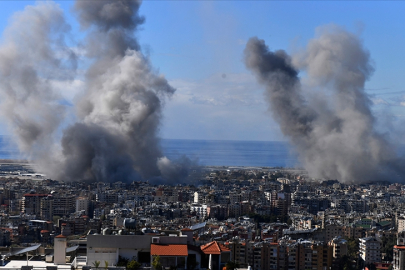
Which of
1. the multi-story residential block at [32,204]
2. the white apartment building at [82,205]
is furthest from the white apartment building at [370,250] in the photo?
the multi-story residential block at [32,204]

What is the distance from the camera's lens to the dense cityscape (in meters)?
9.70

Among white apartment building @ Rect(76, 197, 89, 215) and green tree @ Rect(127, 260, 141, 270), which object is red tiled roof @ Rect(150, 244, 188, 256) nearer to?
green tree @ Rect(127, 260, 141, 270)

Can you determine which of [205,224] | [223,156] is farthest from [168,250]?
[223,156]

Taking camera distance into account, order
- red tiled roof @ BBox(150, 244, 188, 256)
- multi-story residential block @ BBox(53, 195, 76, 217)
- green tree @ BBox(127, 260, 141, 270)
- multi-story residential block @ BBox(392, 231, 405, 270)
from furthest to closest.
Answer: multi-story residential block @ BBox(53, 195, 76, 217)
multi-story residential block @ BBox(392, 231, 405, 270)
red tiled roof @ BBox(150, 244, 188, 256)
green tree @ BBox(127, 260, 141, 270)

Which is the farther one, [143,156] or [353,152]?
[353,152]

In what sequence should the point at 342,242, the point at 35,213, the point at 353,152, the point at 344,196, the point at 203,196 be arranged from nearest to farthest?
the point at 342,242
the point at 35,213
the point at 203,196
the point at 344,196
the point at 353,152

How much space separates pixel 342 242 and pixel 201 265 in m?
13.4

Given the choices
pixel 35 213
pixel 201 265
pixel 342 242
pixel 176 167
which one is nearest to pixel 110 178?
pixel 176 167

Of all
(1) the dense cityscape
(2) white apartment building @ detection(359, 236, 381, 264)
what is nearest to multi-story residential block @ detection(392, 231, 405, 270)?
(1) the dense cityscape

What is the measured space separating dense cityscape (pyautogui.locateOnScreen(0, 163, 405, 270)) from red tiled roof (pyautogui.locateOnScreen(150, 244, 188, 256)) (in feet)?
0.05

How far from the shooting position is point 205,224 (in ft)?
77.2

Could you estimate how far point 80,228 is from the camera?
26.7 metres

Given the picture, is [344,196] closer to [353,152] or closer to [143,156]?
[353,152]

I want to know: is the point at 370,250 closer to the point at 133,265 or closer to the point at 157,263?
the point at 157,263
